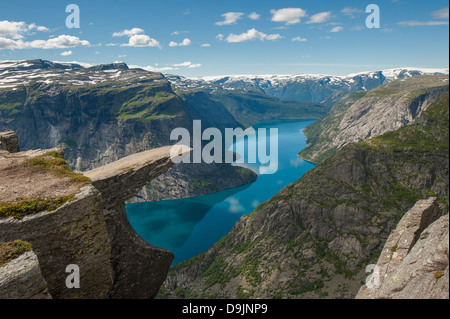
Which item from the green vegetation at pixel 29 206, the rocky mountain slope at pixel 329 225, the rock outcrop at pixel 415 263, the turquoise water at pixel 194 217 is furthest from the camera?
the turquoise water at pixel 194 217

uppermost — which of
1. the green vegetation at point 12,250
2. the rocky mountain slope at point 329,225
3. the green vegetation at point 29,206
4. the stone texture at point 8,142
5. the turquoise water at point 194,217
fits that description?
the stone texture at point 8,142

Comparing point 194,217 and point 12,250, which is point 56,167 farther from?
point 194,217

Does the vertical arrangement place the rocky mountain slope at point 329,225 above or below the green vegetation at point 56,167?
below

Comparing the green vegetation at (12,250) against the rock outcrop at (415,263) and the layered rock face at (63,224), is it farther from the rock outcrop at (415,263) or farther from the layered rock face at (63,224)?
Result: the rock outcrop at (415,263)

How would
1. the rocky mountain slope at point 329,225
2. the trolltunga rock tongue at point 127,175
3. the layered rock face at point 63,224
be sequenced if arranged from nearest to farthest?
the layered rock face at point 63,224
the trolltunga rock tongue at point 127,175
the rocky mountain slope at point 329,225

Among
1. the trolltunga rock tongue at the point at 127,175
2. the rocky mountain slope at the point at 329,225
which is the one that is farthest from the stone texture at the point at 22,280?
the rocky mountain slope at the point at 329,225

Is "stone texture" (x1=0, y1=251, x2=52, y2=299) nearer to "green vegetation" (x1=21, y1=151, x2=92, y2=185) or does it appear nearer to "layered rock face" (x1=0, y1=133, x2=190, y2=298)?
"layered rock face" (x1=0, y1=133, x2=190, y2=298)

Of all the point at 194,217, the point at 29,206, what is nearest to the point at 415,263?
the point at 29,206

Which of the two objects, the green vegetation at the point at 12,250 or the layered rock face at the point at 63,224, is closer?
the green vegetation at the point at 12,250
